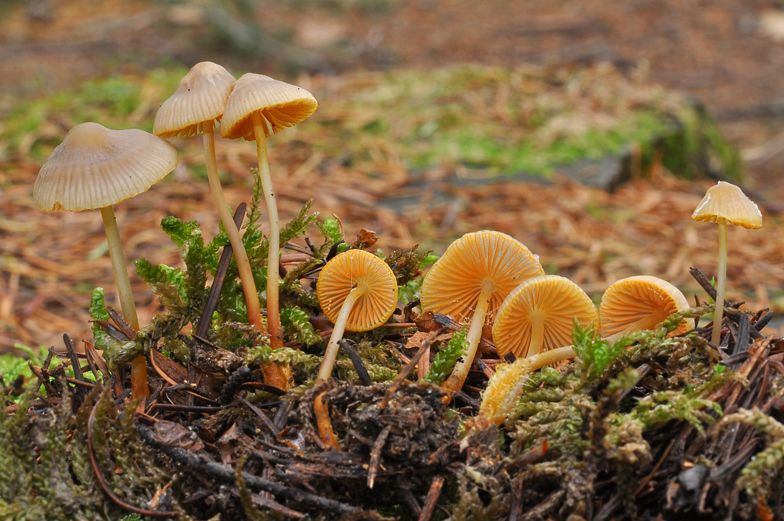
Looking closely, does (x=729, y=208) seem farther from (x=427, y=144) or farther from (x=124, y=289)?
(x=427, y=144)

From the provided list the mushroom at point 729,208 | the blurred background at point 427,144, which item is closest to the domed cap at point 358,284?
the mushroom at point 729,208

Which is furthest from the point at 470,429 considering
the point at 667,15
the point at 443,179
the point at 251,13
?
the point at 667,15

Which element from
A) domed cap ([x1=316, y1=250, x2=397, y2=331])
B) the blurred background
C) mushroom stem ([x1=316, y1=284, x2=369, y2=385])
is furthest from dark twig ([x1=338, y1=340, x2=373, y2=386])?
the blurred background

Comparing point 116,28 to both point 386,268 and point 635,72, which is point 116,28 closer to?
point 635,72

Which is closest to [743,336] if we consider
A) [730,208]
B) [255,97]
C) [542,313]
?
[730,208]

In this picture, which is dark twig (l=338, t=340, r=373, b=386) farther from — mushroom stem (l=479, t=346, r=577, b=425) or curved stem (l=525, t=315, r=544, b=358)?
curved stem (l=525, t=315, r=544, b=358)

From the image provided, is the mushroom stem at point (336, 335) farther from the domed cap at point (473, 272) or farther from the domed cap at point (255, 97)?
the domed cap at point (255, 97)
